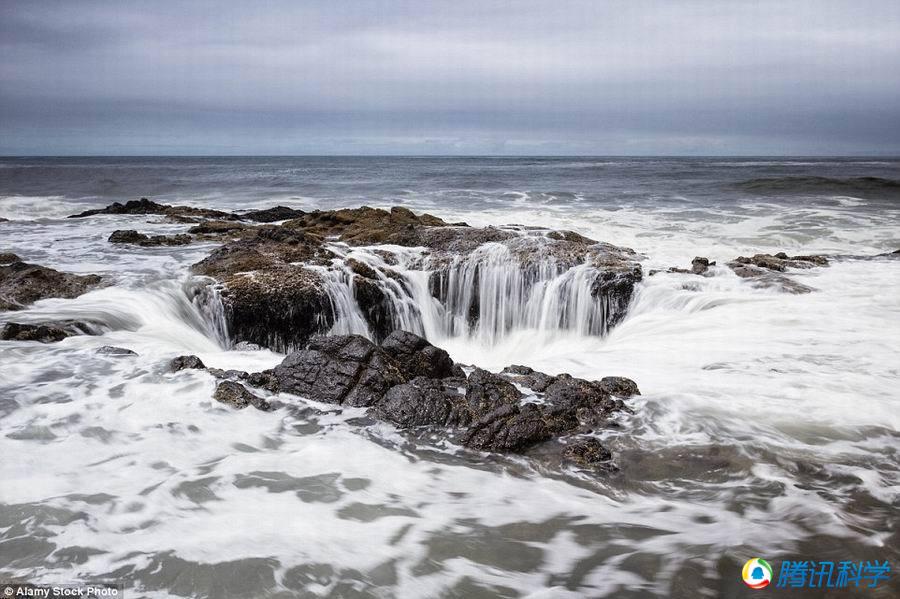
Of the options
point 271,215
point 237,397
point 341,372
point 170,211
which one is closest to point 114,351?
point 237,397

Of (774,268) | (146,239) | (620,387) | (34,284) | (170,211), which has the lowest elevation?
(620,387)

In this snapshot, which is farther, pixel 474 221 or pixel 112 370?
pixel 474 221

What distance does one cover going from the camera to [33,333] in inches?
277

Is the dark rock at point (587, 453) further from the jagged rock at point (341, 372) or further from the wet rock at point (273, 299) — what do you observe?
the wet rock at point (273, 299)

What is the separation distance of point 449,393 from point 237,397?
6.45 ft

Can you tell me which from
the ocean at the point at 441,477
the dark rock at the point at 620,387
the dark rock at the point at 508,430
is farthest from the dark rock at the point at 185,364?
the dark rock at the point at 620,387

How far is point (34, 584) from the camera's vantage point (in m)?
3.27

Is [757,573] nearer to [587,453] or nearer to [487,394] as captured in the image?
[587,453]

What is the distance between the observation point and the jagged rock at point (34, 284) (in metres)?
8.34

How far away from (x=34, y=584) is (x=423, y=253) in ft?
28.5

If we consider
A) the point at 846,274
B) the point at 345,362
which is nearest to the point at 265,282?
the point at 345,362

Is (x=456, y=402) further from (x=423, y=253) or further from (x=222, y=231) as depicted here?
(x=222, y=231)

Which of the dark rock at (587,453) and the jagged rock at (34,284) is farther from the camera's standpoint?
the jagged rock at (34,284)

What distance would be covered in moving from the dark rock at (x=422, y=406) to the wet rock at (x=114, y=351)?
322 centimetres
